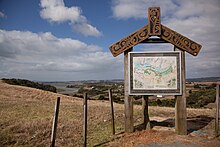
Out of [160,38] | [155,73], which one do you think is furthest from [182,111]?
[160,38]

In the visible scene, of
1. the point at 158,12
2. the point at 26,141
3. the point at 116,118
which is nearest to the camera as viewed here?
the point at 26,141

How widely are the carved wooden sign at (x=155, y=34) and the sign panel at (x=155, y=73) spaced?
0.39m

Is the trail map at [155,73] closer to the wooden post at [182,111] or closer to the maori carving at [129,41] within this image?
the wooden post at [182,111]

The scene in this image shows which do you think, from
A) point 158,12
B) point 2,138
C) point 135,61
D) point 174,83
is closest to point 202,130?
point 174,83

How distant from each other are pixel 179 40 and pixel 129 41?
1.91 metres

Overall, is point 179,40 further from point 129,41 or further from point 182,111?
point 182,111

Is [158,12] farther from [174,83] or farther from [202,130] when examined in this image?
[202,130]

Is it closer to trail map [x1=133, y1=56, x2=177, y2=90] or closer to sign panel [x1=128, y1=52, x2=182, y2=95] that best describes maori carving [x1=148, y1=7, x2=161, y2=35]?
sign panel [x1=128, y1=52, x2=182, y2=95]

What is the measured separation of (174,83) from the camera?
8.09m

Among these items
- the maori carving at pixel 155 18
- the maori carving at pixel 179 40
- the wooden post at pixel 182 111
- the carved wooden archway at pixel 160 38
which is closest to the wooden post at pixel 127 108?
the carved wooden archway at pixel 160 38

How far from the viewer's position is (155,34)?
314 inches

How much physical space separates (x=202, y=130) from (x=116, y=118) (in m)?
4.09

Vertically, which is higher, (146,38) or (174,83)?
(146,38)

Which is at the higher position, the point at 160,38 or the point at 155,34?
the point at 155,34
